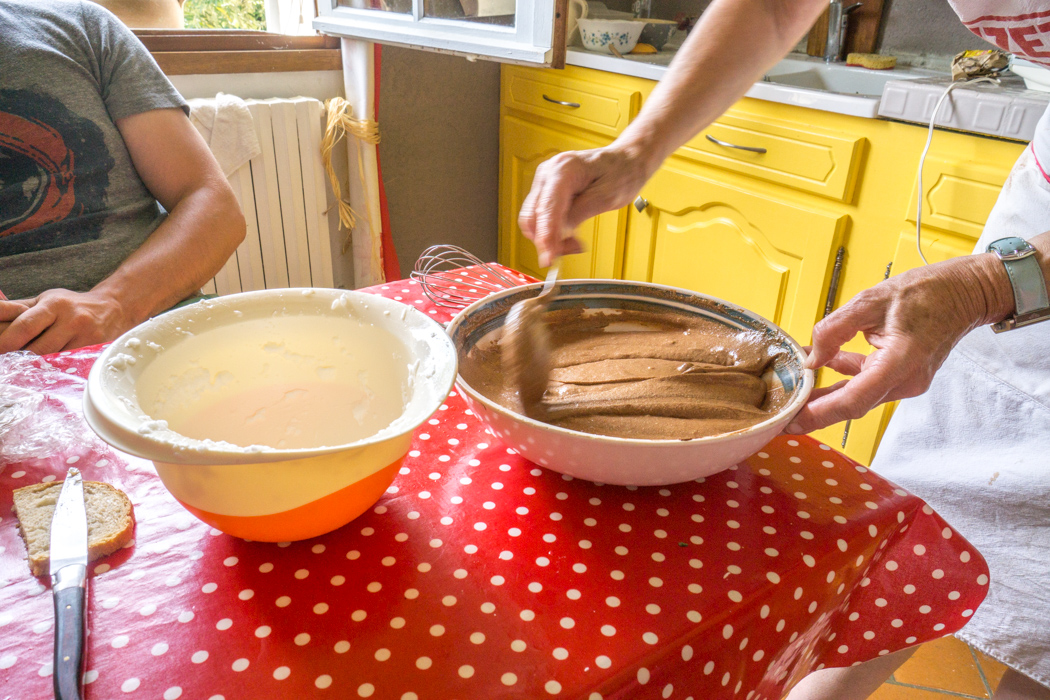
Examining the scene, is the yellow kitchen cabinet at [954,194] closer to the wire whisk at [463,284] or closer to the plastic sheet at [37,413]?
the wire whisk at [463,284]

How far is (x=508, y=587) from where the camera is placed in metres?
0.49

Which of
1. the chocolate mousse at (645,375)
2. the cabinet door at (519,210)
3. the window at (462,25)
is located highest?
the window at (462,25)

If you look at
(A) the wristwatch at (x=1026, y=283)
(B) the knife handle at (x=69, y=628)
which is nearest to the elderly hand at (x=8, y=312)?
(B) the knife handle at (x=69, y=628)

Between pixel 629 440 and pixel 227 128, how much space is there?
168cm

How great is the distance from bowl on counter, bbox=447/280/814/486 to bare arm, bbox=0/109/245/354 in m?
0.66

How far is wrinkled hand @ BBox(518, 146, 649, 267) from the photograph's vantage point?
2.25ft

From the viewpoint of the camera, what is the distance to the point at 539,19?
1.41 m

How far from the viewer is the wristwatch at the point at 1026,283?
725 millimetres

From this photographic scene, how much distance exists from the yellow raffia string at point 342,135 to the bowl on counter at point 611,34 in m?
0.70

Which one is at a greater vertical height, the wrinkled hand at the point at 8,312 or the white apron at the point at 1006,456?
the wrinkled hand at the point at 8,312

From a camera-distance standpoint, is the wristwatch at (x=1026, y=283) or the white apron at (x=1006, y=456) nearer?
the wristwatch at (x=1026, y=283)

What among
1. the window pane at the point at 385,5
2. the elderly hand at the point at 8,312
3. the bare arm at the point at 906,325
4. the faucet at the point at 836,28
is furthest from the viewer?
the faucet at the point at 836,28

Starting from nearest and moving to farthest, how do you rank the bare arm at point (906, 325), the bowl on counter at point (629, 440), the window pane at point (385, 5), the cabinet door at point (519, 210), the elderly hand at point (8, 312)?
the bowl on counter at point (629, 440) → the bare arm at point (906, 325) → the elderly hand at point (8, 312) → the window pane at point (385, 5) → the cabinet door at point (519, 210)

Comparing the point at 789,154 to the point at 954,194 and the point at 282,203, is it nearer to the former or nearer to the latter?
the point at 954,194
